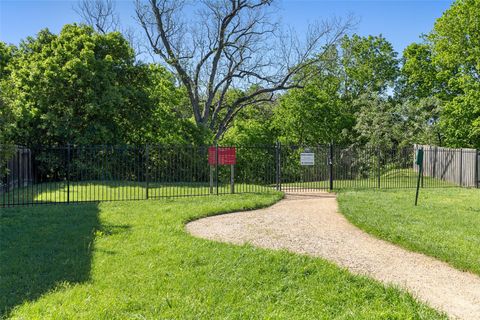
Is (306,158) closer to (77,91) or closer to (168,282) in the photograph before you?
(168,282)

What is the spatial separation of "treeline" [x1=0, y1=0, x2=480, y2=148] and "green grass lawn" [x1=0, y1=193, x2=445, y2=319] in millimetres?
5718

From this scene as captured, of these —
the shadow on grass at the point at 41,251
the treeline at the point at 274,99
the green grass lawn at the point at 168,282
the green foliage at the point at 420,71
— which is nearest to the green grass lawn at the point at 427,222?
the green grass lawn at the point at 168,282

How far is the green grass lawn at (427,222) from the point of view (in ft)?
22.1

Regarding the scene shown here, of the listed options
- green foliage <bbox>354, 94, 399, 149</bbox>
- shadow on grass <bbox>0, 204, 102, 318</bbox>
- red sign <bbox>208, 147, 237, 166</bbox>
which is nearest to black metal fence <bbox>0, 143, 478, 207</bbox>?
red sign <bbox>208, 147, 237, 166</bbox>

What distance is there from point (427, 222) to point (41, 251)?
24.1 feet

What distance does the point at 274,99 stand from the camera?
1490 inches

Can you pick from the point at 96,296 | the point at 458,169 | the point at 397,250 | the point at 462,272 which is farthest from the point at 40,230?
the point at 458,169

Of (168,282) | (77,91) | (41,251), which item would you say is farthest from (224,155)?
(77,91)

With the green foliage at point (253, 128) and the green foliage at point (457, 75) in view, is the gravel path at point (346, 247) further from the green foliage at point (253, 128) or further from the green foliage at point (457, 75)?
the green foliage at point (253, 128)

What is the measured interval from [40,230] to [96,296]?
4.15 m

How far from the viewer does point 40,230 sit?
8164 mm

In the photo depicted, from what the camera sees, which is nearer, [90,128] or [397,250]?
[397,250]

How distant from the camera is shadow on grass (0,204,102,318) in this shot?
4.99 metres

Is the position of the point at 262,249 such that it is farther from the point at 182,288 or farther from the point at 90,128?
the point at 90,128
